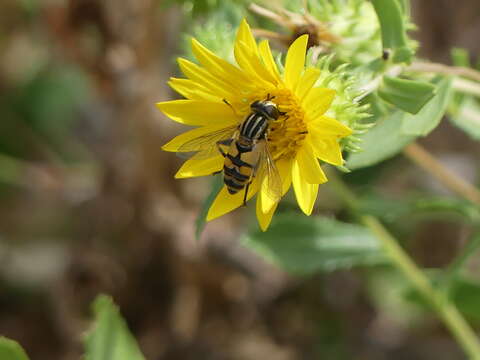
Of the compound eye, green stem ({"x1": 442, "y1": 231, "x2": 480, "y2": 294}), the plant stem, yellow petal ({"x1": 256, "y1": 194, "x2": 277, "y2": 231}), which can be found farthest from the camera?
the plant stem


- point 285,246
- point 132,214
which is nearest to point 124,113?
point 132,214

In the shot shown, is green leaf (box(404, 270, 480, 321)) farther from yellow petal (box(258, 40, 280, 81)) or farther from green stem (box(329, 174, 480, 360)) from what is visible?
yellow petal (box(258, 40, 280, 81))

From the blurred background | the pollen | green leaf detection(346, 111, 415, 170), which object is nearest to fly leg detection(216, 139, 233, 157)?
the pollen

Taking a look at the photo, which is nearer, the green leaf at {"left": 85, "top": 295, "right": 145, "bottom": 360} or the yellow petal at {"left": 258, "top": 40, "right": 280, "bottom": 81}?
the yellow petal at {"left": 258, "top": 40, "right": 280, "bottom": 81}

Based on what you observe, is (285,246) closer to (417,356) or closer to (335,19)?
(335,19)

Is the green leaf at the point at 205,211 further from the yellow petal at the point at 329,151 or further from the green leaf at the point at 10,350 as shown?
the green leaf at the point at 10,350

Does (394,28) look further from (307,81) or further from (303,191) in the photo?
(303,191)
